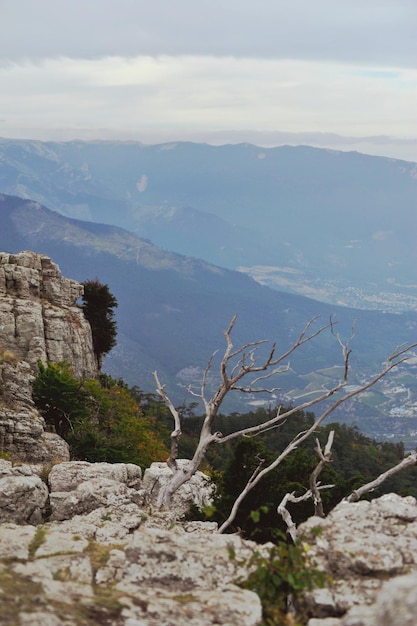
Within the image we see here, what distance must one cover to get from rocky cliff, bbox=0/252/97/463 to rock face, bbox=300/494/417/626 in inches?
733

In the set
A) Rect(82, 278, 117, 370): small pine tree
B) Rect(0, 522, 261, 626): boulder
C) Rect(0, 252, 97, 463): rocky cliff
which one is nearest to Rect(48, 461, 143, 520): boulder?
Rect(0, 522, 261, 626): boulder

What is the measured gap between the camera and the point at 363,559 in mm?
9500

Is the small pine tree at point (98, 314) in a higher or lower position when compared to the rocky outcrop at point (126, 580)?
higher

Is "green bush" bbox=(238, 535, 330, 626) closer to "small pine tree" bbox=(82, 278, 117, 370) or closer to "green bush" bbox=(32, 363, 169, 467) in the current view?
"green bush" bbox=(32, 363, 169, 467)

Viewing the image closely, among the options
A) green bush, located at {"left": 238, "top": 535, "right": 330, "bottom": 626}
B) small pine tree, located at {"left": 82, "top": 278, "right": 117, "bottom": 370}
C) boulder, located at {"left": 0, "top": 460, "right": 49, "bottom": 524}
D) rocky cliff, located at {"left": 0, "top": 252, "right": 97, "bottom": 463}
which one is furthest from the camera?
small pine tree, located at {"left": 82, "top": 278, "right": 117, "bottom": 370}

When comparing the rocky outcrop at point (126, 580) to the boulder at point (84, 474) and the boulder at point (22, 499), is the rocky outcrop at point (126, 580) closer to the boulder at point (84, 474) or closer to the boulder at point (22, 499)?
the boulder at point (22, 499)

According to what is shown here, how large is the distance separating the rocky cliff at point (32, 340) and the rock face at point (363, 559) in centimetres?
1863

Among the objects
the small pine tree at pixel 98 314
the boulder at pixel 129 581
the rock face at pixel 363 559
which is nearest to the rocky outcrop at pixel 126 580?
the boulder at pixel 129 581

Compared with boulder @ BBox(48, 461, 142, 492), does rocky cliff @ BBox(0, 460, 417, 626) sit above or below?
below

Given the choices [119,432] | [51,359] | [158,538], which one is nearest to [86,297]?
[51,359]

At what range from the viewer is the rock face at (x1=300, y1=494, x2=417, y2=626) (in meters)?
7.62

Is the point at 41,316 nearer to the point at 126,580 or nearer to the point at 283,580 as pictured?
the point at 126,580

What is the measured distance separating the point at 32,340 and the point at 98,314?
11.7m

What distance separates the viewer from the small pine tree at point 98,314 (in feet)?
173
